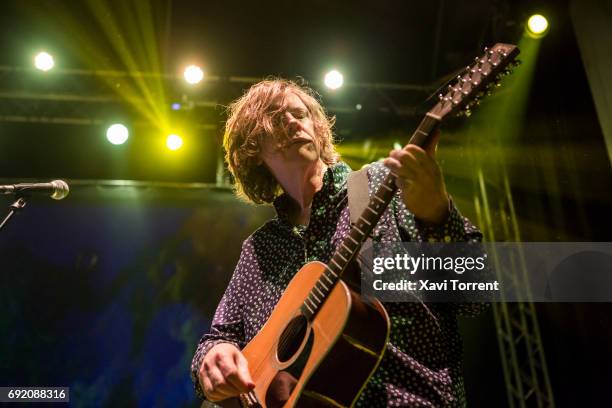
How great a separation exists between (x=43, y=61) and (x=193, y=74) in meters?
1.64

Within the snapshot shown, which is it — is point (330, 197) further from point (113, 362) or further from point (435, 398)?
point (113, 362)

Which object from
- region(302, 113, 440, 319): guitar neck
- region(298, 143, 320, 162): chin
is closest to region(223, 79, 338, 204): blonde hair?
region(298, 143, 320, 162): chin

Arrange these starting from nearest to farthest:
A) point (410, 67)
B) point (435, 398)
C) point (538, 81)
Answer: point (435, 398) < point (538, 81) < point (410, 67)

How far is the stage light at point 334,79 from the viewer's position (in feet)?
17.9

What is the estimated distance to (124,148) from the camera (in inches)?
245

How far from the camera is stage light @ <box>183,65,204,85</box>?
5.46 m

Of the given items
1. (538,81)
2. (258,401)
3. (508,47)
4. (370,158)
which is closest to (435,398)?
(258,401)

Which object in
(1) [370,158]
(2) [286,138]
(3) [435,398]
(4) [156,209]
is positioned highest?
(1) [370,158]

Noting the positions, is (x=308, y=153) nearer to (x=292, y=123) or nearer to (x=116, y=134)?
(x=292, y=123)

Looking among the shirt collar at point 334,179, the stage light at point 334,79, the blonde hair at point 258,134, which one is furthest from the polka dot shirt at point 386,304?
the stage light at point 334,79

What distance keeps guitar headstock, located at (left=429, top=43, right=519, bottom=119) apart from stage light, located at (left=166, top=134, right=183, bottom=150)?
477cm

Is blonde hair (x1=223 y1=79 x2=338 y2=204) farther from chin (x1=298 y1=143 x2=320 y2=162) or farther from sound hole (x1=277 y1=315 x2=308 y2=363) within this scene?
sound hole (x1=277 y1=315 x2=308 y2=363)

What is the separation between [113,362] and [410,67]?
16.0 feet

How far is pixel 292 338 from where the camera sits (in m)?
1.76
